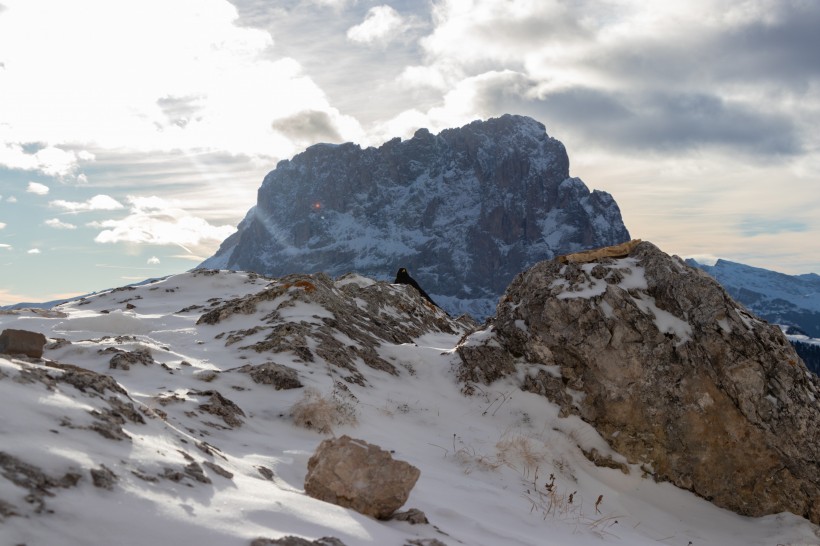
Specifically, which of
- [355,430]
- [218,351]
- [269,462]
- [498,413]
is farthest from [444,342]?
[269,462]

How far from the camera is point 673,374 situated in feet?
38.4

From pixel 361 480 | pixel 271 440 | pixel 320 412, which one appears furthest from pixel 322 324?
pixel 361 480

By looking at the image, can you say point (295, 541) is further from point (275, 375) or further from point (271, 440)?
point (275, 375)

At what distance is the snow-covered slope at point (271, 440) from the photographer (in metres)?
3.57

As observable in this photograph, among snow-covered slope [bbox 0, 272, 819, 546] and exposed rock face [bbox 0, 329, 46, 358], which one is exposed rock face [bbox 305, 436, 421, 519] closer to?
snow-covered slope [bbox 0, 272, 819, 546]

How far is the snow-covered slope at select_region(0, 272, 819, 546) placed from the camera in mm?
3572

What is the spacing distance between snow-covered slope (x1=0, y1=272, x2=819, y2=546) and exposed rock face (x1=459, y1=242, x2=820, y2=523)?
0.50 metres

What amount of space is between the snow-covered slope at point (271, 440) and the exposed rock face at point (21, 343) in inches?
17.5

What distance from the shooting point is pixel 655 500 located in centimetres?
1055

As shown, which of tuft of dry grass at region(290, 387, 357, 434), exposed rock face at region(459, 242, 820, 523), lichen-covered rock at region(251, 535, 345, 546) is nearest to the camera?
lichen-covered rock at region(251, 535, 345, 546)

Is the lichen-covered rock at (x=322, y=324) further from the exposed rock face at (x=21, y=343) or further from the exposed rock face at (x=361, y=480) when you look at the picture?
the exposed rock face at (x=361, y=480)

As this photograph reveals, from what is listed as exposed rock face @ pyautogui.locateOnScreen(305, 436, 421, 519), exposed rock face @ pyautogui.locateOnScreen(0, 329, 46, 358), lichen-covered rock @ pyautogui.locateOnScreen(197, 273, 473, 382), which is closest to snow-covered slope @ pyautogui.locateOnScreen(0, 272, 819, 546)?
lichen-covered rock @ pyautogui.locateOnScreen(197, 273, 473, 382)

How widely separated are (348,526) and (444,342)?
1542 centimetres

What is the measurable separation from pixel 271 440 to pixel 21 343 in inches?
120
